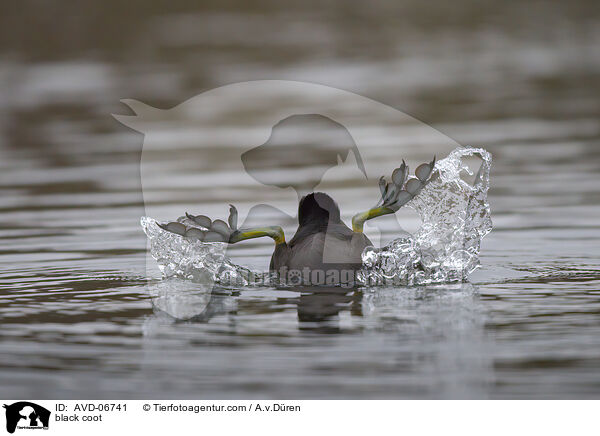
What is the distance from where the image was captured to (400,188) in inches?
260

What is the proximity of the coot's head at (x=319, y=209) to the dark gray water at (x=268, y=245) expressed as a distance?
0.77m

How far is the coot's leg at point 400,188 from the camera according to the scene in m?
6.55

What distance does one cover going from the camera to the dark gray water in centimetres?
426

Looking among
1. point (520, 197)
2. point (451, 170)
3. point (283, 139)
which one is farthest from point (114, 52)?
point (451, 170)

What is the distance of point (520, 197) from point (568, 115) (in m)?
2.49

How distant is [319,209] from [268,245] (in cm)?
122

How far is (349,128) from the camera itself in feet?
32.4
